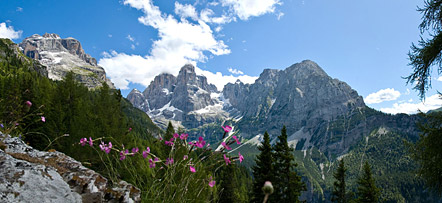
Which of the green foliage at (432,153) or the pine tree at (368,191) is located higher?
the green foliage at (432,153)

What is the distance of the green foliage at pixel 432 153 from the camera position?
20.0 ft

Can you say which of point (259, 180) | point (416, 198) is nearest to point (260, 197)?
point (259, 180)

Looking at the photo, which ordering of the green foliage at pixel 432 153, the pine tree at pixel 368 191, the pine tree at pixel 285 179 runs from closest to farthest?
1. the green foliage at pixel 432 153
2. the pine tree at pixel 285 179
3. the pine tree at pixel 368 191

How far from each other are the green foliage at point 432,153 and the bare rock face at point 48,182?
800cm

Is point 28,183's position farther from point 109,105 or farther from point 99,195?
point 109,105

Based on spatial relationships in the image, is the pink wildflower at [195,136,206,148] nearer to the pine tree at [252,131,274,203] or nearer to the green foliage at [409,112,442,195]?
the green foliage at [409,112,442,195]

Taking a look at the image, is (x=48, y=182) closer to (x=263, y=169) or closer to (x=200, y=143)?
(x=200, y=143)

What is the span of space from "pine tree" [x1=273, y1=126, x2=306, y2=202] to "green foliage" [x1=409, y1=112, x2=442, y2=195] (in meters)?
11.8

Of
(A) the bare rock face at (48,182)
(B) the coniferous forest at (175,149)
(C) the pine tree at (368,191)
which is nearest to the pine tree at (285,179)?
(B) the coniferous forest at (175,149)

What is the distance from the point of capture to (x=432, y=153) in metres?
6.19

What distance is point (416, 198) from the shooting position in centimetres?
15500

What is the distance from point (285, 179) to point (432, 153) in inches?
539

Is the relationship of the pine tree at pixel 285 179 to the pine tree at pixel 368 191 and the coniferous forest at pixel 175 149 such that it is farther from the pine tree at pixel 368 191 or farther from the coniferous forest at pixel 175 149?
the pine tree at pixel 368 191

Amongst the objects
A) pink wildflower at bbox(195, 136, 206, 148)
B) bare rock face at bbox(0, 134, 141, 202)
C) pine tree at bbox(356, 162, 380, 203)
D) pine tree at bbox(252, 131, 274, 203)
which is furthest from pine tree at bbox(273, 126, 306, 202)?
bare rock face at bbox(0, 134, 141, 202)
